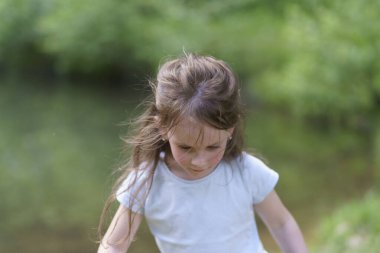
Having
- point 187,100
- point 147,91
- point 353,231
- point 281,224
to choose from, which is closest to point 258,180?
point 281,224

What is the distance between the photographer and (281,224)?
2.47 metres

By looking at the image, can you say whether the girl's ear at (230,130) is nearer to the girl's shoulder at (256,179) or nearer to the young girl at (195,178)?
the young girl at (195,178)

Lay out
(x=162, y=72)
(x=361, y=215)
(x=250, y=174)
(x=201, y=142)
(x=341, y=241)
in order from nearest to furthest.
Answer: (x=201, y=142), (x=162, y=72), (x=250, y=174), (x=341, y=241), (x=361, y=215)

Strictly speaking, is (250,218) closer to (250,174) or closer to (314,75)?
(250,174)

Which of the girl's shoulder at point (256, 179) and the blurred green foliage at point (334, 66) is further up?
the blurred green foliage at point (334, 66)

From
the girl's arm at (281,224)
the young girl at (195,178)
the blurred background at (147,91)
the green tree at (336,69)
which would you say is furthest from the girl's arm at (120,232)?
the green tree at (336,69)

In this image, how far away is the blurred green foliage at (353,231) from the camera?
18.2 feet

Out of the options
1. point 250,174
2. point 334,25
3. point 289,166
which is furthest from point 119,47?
point 250,174

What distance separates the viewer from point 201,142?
2.08m

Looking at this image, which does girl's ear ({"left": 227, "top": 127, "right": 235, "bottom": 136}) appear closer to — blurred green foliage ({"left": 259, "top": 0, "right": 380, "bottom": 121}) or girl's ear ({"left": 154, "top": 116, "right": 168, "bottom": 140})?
girl's ear ({"left": 154, "top": 116, "right": 168, "bottom": 140})

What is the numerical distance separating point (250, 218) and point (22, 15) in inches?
813

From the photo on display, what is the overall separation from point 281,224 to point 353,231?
392 centimetres

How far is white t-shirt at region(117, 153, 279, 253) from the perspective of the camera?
2311 mm

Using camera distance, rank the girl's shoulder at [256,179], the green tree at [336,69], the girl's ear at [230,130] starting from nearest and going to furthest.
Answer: the girl's ear at [230,130] < the girl's shoulder at [256,179] < the green tree at [336,69]
